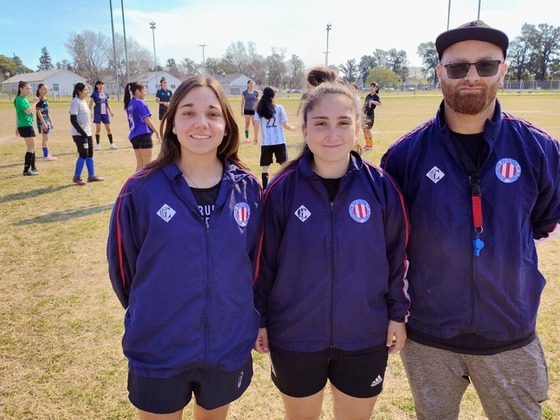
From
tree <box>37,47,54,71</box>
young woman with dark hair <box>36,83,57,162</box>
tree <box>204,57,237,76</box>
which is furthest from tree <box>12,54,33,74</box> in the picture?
young woman with dark hair <box>36,83,57,162</box>

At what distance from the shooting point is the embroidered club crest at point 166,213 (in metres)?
2.02

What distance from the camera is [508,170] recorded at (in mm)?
2062

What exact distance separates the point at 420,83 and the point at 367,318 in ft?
386

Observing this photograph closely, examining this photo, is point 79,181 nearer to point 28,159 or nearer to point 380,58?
point 28,159

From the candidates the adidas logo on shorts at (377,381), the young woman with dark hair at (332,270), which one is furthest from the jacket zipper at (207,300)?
the adidas logo on shorts at (377,381)

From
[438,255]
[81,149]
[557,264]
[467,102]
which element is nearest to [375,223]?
[438,255]

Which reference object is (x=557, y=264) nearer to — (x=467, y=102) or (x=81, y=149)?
(x=467, y=102)

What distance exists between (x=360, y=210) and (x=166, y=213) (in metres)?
0.96

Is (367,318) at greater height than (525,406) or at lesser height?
greater

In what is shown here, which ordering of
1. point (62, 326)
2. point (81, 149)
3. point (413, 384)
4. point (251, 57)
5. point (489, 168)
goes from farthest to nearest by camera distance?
point (251, 57) < point (81, 149) < point (62, 326) < point (413, 384) < point (489, 168)

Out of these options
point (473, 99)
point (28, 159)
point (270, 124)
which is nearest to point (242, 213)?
point (473, 99)

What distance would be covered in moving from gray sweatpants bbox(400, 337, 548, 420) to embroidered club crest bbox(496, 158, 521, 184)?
2.82 ft

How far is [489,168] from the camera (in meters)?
2.07

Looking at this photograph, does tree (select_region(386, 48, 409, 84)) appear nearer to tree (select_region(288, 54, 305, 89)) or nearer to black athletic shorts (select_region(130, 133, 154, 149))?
tree (select_region(288, 54, 305, 89))
